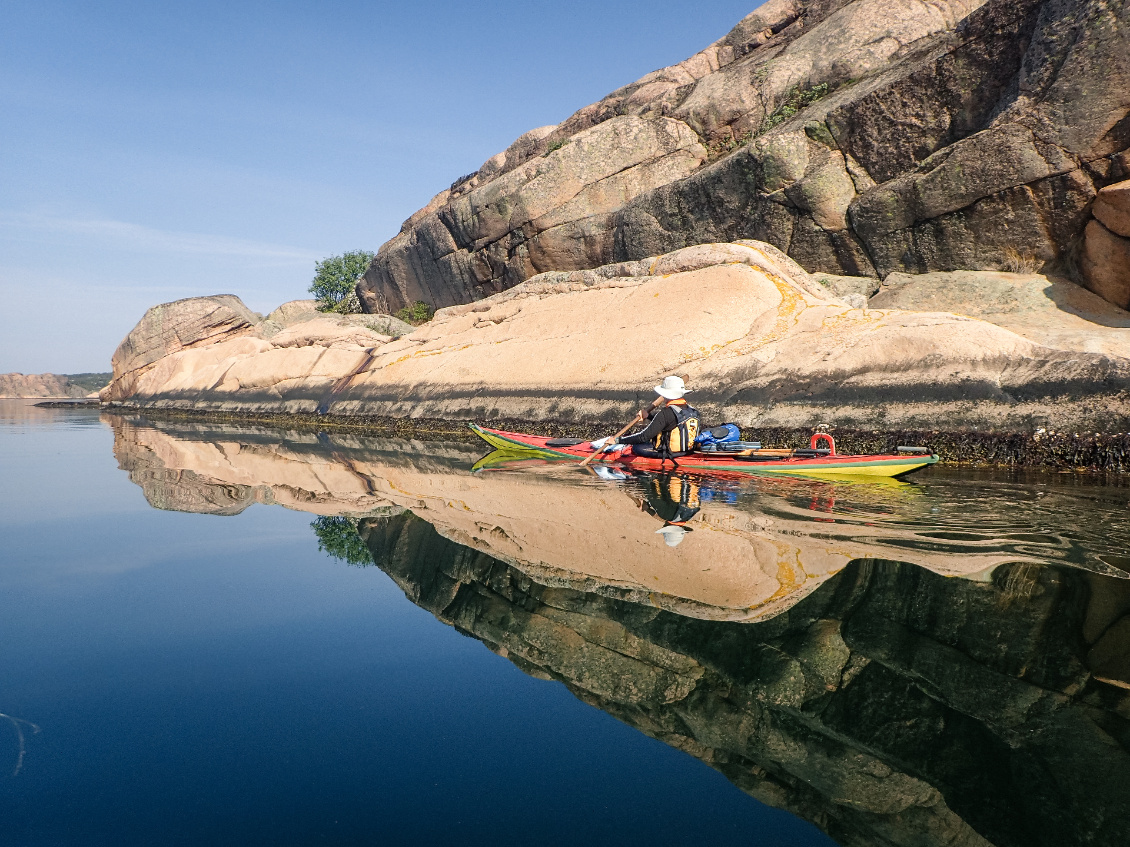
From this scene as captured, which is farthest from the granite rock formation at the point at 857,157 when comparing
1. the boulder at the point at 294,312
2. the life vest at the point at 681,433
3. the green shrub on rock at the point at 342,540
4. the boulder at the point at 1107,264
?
the green shrub on rock at the point at 342,540

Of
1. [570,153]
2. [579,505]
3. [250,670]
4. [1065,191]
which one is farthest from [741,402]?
[570,153]

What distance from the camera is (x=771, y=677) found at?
4.13 m

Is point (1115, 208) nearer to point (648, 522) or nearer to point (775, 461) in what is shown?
point (775, 461)

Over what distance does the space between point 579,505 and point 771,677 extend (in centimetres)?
553

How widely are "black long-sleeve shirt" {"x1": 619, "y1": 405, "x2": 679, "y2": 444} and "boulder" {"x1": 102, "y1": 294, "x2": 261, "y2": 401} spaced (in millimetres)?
28667

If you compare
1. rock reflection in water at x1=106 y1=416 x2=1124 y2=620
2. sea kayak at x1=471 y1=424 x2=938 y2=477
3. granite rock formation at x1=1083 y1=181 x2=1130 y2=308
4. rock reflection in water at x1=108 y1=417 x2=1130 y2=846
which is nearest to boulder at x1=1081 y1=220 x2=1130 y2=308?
granite rock formation at x1=1083 y1=181 x2=1130 y2=308

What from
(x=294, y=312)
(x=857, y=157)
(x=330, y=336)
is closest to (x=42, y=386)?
(x=294, y=312)

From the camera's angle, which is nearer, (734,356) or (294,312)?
(734,356)

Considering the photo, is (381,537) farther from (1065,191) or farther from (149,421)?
(149,421)

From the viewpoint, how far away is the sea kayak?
10695mm

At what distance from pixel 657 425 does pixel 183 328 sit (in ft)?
99.4

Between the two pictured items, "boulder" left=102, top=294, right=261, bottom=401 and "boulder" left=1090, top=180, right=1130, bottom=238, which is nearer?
"boulder" left=1090, top=180, right=1130, bottom=238

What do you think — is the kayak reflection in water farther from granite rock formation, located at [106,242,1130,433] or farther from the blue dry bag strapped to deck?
granite rock formation, located at [106,242,1130,433]

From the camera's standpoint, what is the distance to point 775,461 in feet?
37.6
